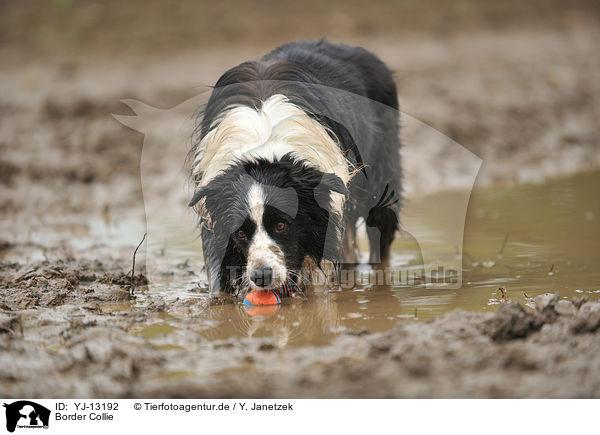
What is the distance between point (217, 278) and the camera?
180 inches

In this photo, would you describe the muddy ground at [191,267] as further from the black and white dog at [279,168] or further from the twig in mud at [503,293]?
the black and white dog at [279,168]

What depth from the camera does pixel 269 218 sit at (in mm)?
4109

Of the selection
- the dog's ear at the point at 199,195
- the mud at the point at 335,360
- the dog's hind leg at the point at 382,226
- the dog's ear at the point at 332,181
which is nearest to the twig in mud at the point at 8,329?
the mud at the point at 335,360

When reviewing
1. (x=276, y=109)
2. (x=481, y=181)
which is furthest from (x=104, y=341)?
(x=481, y=181)

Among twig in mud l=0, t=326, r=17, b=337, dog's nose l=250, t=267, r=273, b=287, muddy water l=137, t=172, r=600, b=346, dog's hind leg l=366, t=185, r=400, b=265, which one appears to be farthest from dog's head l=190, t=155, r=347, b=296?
Result: twig in mud l=0, t=326, r=17, b=337

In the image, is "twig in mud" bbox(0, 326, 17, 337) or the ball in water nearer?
"twig in mud" bbox(0, 326, 17, 337)

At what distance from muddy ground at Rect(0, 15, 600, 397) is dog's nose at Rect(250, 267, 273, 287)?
0.41 meters

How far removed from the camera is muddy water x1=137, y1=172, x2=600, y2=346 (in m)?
3.93

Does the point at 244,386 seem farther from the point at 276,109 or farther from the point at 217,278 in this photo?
the point at 276,109

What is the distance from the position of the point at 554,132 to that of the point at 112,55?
297 inches

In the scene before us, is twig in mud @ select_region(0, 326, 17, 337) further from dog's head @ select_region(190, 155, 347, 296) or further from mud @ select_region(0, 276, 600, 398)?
dog's head @ select_region(190, 155, 347, 296)

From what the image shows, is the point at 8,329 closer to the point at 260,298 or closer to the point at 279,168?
the point at 260,298
